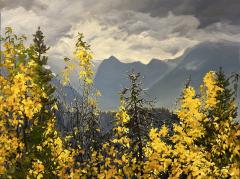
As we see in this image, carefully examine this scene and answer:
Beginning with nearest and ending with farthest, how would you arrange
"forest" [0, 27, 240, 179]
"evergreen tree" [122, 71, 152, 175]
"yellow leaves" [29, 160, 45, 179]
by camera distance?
"forest" [0, 27, 240, 179]
"yellow leaves" [29, 160, 45, 179]
"evergreen tree" [122, 71, 152, 175]

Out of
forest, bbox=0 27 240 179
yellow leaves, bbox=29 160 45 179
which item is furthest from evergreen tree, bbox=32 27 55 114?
yellow leaves, bbox=29 160 45 179

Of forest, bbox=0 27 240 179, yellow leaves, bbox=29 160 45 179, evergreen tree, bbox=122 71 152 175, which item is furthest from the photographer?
evergreen tree, bbox=122 71 152 175

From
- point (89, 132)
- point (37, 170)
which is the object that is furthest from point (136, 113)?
point (37, 170)

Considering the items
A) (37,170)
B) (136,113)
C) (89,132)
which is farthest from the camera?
(136,113)

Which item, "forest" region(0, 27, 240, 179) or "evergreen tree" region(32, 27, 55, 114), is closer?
"forest" region(0, 27, 240, 179)

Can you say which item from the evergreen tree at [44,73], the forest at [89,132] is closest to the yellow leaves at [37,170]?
the forest at [89,132]

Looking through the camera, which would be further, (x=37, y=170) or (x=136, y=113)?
(x=136, y=113)

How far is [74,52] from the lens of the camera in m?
17.4

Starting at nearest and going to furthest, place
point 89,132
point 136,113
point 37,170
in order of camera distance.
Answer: point 37,170 → point 89,132 → point 136,113

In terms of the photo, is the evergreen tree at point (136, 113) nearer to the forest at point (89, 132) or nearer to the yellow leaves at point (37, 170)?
the forest at point (89, 132)

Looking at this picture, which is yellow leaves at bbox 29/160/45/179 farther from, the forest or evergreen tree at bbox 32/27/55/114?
evergreen tree at bbox 32/27/55/114

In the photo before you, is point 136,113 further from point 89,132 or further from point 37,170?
point 37,170

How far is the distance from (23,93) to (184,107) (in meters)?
8.63

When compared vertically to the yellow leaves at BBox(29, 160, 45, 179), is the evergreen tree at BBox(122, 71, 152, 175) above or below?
above
